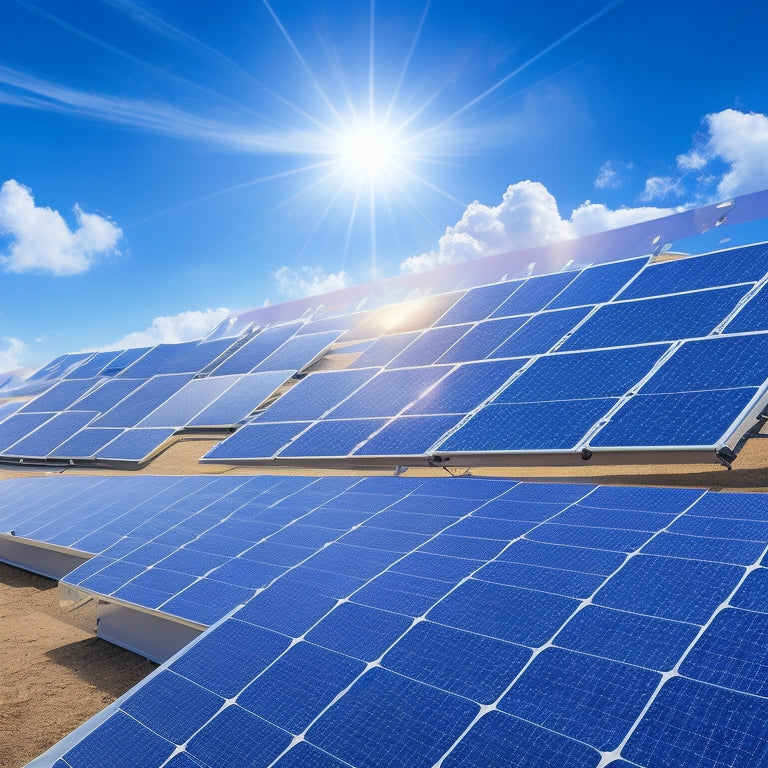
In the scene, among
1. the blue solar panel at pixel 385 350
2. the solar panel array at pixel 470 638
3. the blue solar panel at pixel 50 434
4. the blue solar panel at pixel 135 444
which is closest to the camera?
the solar panel array at pixel 470 638

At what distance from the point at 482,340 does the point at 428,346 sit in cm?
170

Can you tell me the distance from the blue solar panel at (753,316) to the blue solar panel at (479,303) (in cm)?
707

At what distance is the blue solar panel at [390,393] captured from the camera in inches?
556

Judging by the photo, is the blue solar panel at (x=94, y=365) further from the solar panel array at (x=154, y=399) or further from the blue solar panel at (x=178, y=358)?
the blue solar panel at (x=178, y=358)

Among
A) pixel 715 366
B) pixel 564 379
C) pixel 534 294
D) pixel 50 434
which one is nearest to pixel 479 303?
pixel 534 294

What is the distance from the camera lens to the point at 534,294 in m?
18.3

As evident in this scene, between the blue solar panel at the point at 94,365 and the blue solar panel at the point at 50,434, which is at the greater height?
the blue solar panel at the point at 94,365

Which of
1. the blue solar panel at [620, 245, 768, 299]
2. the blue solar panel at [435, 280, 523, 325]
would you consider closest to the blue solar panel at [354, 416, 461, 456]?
the blue solar panel at [620, 245, 768, 299]

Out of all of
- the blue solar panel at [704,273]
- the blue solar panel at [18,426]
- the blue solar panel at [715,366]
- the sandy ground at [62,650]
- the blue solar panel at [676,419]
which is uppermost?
the blue solar panel at [704,273]

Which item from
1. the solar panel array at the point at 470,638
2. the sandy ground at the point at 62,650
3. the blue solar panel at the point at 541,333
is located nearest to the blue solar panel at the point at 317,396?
the sandy ground at the point at 62,650

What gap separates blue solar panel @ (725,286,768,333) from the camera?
11.3 m

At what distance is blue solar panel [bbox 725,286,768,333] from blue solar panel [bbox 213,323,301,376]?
1673cm

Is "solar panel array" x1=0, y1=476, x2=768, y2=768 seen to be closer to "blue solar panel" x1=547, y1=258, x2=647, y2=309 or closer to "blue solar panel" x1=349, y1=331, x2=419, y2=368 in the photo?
"blue solar panel" x1=547, y1=258, x2=647, y2=309

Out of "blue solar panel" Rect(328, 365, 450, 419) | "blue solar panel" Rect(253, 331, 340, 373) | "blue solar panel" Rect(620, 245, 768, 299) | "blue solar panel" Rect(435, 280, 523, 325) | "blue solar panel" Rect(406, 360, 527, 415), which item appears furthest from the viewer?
"blue solar panel" Rect(253, 331, 340, 373)
